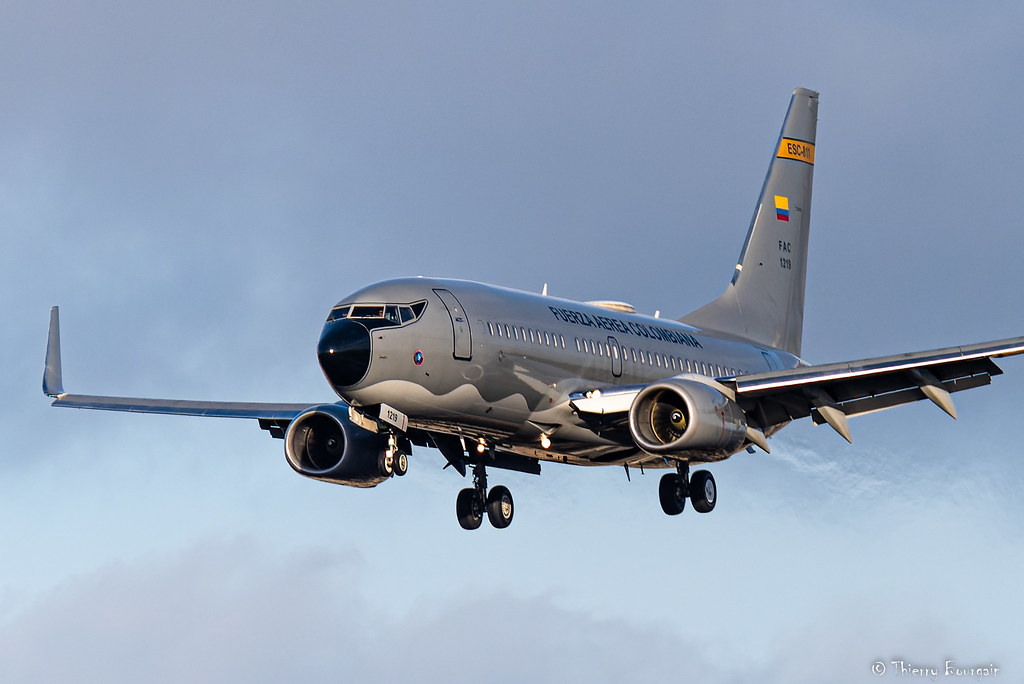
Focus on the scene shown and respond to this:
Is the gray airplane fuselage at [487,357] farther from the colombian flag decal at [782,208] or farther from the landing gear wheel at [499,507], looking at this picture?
the colombian flag decal at [782,208]

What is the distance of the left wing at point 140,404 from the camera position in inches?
1708

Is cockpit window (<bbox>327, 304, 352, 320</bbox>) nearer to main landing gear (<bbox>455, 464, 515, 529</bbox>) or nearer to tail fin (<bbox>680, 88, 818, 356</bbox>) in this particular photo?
main landing gear (<bbox>455, 464, 515, 529</bbox>)

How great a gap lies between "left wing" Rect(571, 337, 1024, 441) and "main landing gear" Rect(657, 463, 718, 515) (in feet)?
12.4

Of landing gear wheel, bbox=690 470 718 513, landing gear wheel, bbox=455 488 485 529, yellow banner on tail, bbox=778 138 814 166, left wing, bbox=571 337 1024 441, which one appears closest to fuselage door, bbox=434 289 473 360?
left wing, bbox=571 337 1024 441

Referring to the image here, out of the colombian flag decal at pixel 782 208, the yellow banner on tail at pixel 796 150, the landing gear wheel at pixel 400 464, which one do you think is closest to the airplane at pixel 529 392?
the landing gear wheel at pixel 400 464

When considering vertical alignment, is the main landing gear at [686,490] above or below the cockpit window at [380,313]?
below

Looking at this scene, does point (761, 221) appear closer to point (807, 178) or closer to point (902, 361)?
point (807, 178)

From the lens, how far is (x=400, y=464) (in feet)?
119

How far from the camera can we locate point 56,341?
45031 millimetres

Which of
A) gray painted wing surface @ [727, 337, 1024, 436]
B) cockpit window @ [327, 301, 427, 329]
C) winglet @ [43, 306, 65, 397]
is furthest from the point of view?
winglet @ [43, 306, 65, 397]

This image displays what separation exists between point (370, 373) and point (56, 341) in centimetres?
1545

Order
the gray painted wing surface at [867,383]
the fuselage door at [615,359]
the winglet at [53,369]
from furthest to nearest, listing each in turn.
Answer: the winglet at [53,369] < the fuselage door at [615,359] < the gray painted wing surface at [867,383]

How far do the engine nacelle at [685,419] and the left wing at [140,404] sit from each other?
10.7m

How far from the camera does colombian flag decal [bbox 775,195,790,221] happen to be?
5791cm
